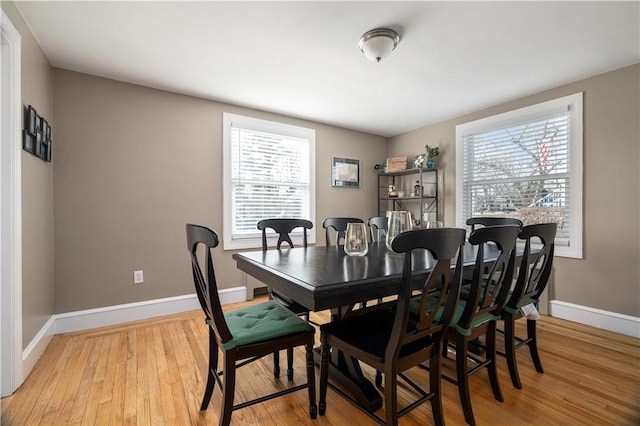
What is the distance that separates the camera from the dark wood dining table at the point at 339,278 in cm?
120

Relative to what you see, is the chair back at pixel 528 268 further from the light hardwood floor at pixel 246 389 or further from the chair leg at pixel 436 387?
the chair leg at pixel 436 387

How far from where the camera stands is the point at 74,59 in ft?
7.98

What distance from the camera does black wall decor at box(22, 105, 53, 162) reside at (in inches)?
76.2

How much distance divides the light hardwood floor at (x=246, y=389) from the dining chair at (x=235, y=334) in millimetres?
192

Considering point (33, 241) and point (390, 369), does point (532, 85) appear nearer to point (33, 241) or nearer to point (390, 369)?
point (390, 369)

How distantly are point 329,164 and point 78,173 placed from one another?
281 centimetres

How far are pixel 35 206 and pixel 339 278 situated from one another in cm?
231

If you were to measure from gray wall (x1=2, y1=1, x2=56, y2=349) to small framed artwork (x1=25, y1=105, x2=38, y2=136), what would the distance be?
0.16 feet

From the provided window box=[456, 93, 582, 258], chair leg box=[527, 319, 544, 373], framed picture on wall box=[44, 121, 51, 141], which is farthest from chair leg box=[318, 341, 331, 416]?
window box=[456, 93, 582, 258]

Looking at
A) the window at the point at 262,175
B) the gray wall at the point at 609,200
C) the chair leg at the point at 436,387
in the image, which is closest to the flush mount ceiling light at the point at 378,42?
the window at the point at 262,175

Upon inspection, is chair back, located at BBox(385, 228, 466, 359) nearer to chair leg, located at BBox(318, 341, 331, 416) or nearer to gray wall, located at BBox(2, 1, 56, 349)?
chair leg, located at BBox(318, 341, 331, 416)

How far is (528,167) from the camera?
3260 millimetres

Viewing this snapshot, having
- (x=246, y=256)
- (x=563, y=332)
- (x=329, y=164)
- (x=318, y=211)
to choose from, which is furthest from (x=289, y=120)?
(x=563, y=332)

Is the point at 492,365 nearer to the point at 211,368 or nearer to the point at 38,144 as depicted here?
the point at 211,368
